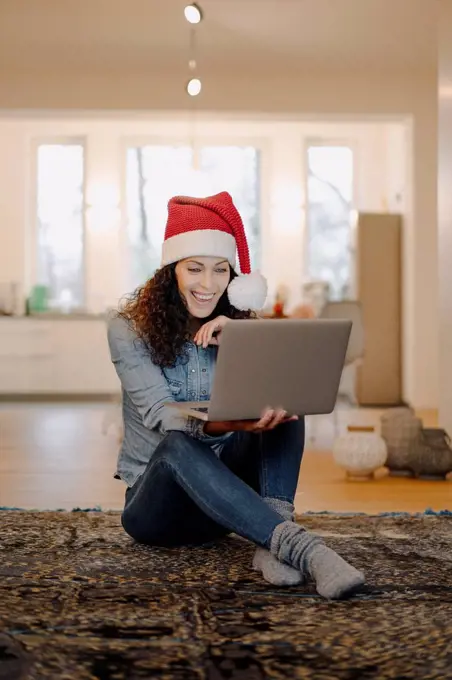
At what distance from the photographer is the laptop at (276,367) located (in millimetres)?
2041

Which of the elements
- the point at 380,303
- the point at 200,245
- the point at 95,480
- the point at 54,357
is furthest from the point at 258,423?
the point at 54,357

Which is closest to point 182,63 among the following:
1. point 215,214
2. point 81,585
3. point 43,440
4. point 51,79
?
point 51,79

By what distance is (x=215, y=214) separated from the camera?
257cm

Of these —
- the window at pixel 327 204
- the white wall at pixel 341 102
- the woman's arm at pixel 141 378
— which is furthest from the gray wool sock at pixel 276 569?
the window at pixel 327 204

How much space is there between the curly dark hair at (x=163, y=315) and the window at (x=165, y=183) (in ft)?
25.0

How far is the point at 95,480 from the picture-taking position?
4.10m

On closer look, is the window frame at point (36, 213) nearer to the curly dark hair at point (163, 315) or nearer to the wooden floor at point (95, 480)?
the wooden floor at point (95, 480)

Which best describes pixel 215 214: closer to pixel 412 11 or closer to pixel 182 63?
pixel 412 11

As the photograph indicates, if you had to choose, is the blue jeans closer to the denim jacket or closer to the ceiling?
the denim jacket

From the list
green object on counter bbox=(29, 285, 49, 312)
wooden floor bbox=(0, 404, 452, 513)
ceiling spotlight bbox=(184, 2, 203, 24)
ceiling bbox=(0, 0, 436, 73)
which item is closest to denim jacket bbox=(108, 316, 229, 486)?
wooden floor bbox=(0, 404, 452, 513)

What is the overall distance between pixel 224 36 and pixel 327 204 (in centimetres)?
323

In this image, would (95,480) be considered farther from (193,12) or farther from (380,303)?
(380,303)

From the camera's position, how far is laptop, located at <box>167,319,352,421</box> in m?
2.04

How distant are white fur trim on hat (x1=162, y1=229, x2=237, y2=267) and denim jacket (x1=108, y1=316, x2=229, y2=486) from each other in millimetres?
225
